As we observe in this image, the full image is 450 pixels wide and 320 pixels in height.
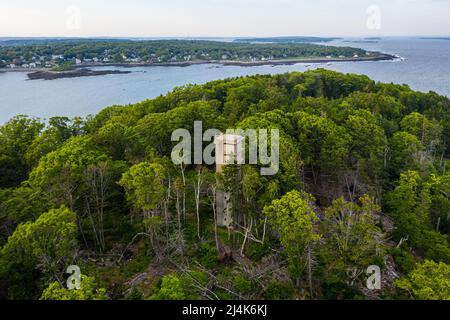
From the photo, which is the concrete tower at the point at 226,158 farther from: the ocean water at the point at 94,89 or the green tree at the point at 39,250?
the ocean water at the point at 94,89

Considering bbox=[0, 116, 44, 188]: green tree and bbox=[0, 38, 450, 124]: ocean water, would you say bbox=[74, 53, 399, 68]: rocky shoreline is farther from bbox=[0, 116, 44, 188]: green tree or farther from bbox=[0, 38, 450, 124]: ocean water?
bbox=[0, 116, 44, 188]: green tree

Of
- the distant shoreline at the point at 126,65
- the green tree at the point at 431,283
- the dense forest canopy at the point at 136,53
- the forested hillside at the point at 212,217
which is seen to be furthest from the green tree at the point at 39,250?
the dense forest canopy at the point at 136,53

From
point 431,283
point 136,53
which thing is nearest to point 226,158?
point 431,283

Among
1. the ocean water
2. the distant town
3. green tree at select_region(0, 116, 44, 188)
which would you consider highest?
the distant town

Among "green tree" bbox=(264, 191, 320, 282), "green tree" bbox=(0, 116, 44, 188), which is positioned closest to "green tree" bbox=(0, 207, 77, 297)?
"green tree" bbox=(264, 191, 320, 282)

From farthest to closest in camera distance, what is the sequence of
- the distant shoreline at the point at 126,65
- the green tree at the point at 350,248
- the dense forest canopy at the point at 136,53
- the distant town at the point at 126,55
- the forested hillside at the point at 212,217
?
1. the dense forest canopy at the point at 136,53
2. the distant town at the point at 126,55
3. the distant shoreline at the point at 126,65
4. the green tree at the point at 350,248
5. the forested hillside at the point at 212,217

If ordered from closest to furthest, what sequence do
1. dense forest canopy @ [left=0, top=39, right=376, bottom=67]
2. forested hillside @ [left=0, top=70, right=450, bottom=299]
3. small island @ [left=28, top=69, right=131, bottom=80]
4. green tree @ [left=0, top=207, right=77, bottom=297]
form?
green tree @ [left=0, top=207, right=77, bottom=297]
forested hillside @ [left=0, top=70, right=450, bottom=299]
small island @ [left=28, top=69, right=131, bottom=80]
dense forest canopy @ [left=0, top=39, right=376, bottom=67]

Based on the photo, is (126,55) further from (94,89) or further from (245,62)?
(94,89)
